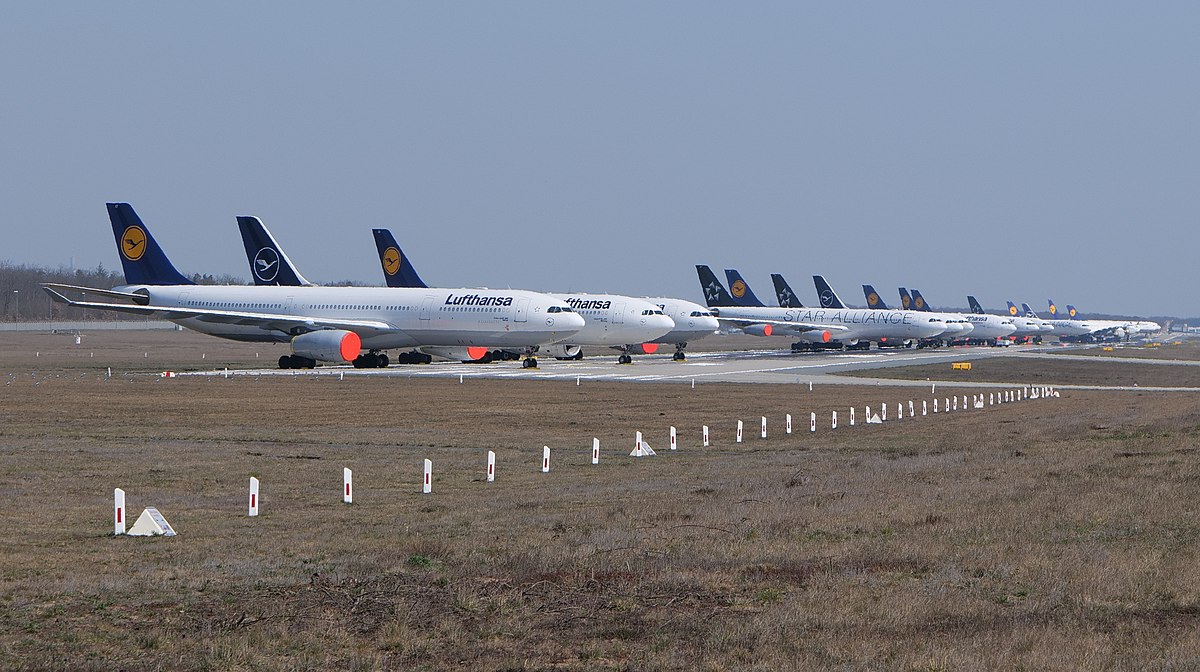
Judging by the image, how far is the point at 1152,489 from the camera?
2122cm

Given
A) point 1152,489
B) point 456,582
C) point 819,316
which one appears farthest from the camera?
point 819,316

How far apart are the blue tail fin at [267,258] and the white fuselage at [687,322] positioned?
25.2 metres

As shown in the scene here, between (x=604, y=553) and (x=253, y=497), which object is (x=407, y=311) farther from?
(x=604, y=553)

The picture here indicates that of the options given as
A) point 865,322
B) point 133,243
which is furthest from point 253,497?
point 865,322

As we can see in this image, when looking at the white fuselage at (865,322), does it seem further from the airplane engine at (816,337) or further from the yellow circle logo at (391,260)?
the yellow circle logo at (391,260)

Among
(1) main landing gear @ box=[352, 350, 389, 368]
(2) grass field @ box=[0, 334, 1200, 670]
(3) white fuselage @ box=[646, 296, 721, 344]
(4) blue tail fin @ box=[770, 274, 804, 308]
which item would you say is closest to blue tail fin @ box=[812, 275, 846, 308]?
(4) blue tail fin @ box=[770, 274, 804, 308]

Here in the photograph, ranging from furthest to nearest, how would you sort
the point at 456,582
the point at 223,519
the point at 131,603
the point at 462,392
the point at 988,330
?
1. the point at 988,330
2. the point at 462,392
3. the point at 223,519
4. the point at 456,582
5. the point at 131,603

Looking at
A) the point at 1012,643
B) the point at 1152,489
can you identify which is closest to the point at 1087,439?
the point at 1152,489

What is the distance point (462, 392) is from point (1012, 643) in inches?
1804

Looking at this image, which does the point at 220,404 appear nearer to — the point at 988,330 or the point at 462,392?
the point at 462,392

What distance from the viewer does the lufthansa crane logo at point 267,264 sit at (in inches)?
3487

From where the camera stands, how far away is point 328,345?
2817 inches

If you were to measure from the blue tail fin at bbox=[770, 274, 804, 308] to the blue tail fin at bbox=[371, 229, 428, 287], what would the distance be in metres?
67.0

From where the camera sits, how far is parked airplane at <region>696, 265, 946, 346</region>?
12962 centimetres
